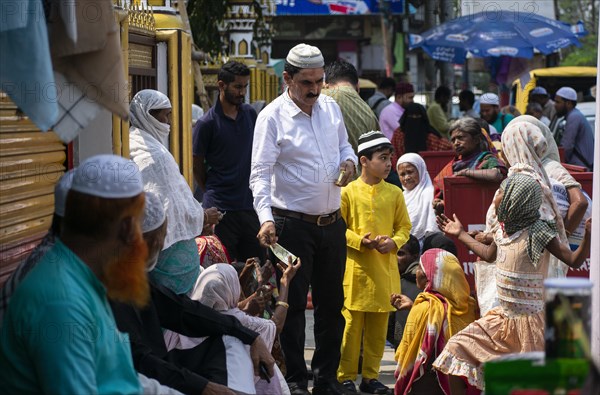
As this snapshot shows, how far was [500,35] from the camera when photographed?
55.2 feet

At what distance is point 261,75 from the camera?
14.3 metres

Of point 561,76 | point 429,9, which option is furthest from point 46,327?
point 561,76

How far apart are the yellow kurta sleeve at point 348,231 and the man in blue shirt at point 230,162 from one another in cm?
80

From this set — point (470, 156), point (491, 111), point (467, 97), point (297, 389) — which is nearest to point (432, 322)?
point (297, 389)

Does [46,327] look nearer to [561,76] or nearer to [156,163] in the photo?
[156,163]

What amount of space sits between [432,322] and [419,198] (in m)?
2.24

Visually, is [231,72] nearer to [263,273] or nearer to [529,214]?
[263,273]

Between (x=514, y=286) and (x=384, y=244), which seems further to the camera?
(x=384, y=244)

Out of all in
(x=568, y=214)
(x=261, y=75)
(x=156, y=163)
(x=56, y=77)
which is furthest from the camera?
(x=261, y=75)

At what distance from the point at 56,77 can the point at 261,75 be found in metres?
11.0

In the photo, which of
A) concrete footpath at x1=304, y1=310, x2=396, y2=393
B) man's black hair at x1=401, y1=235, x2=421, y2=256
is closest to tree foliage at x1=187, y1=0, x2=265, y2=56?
concrete footpath at x1=304, y1=310, x2=396, y2=393

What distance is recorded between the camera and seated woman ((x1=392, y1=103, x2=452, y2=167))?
11.3 meters

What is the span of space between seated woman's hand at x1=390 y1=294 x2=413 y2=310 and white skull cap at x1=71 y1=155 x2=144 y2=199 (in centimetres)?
334

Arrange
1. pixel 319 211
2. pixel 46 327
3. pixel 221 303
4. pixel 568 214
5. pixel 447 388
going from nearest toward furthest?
pixel 46 327 → pixel 221 303 → pixel 447 388 → pixel 319 211 → pixel 568 214
